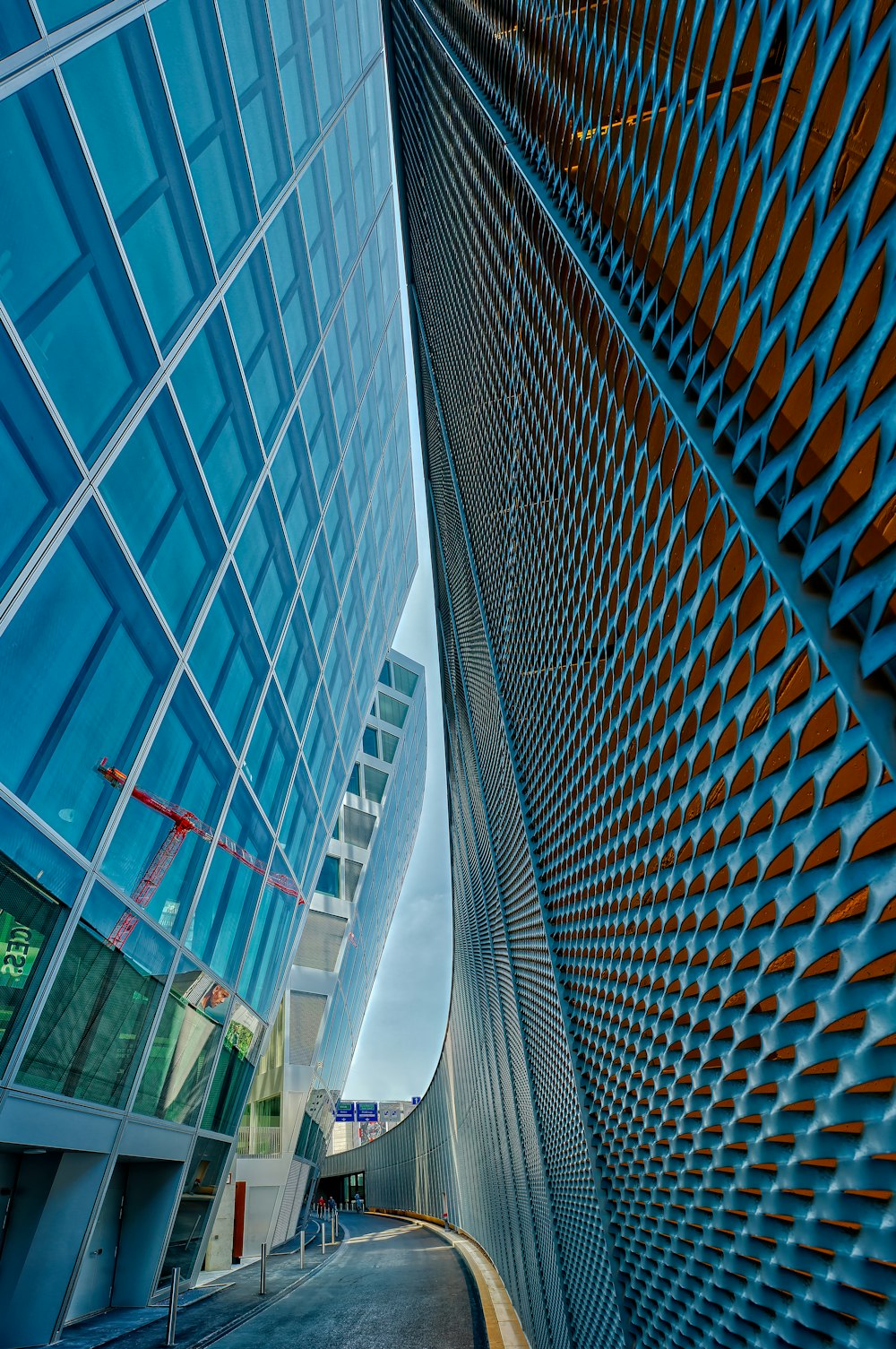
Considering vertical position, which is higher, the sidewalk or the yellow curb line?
the yellow curb line

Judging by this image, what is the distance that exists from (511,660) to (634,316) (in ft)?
18.6

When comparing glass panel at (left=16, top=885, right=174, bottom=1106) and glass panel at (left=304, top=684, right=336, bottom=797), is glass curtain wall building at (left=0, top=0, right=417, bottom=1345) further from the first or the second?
glass panel at (left=304, top=684, right=336, bottom=797)

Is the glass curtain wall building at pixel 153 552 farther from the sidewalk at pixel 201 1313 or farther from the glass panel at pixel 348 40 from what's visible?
the sidewalk at pixel 201 1313

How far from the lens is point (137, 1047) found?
1007 centimetres

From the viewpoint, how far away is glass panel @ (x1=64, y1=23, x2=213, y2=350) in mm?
6102

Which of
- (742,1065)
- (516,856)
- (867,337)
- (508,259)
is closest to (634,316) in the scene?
(867,337)

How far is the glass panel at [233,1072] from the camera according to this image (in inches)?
554

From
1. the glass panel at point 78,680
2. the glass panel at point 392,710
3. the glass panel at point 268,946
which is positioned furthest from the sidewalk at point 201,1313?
the glass panel at point 392,710

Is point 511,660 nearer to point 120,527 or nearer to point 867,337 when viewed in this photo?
point 120,527

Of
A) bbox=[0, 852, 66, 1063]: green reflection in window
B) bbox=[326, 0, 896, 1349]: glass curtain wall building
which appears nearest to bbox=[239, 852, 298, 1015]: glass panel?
bbox=[0, 852, 66, 1063]: green reflection in window

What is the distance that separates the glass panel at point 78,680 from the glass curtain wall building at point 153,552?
32mm

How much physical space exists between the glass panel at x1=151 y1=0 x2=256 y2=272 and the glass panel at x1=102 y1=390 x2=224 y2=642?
2.26 metres

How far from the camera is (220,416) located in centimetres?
941

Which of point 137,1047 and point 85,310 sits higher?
point 85,310
